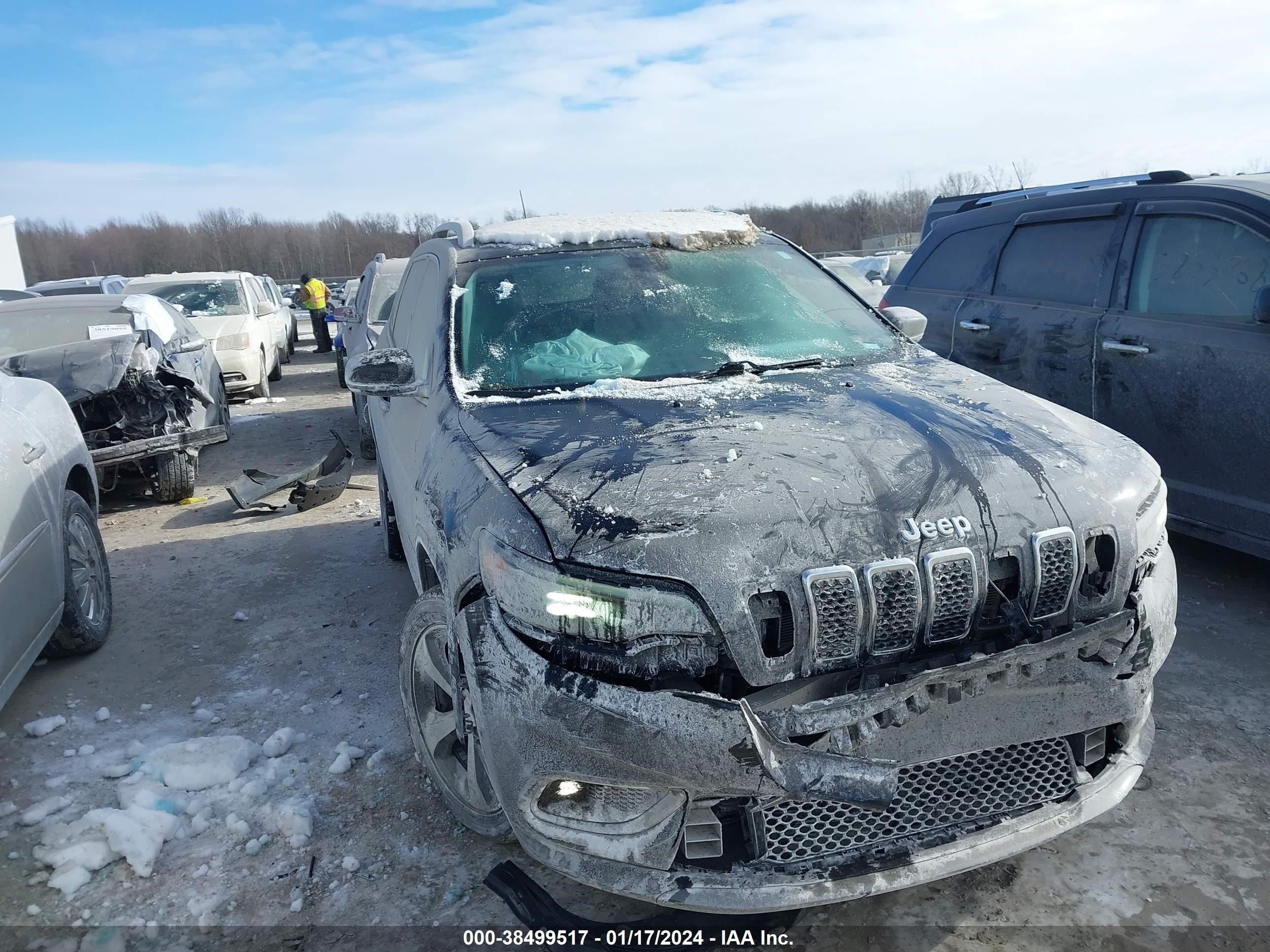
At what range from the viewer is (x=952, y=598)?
2096mm

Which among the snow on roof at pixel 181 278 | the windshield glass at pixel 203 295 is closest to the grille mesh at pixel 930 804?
the windshield glass at pixel 203 295

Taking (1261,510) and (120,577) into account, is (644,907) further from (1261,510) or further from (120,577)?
(120,577)

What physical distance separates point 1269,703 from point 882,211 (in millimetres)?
56390

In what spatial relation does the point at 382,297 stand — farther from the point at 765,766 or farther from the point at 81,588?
the point at 765,766

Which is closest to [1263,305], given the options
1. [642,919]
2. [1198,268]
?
[1198,268]

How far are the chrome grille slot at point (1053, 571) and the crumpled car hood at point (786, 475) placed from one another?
0.03m

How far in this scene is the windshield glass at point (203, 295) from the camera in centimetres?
1252

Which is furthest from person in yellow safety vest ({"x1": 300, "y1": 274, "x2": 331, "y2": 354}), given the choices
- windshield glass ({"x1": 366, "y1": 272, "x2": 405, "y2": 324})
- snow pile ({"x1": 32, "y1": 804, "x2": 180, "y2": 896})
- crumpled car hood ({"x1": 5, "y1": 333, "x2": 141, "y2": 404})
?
snow pile ({"x1": 32, "y1": 804, "x2": 180, "y2": 896})

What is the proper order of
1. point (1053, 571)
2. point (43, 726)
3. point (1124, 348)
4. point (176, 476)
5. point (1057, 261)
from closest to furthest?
→ 1. point (1053, 571)
2. point (43, 726)
3. point (1124, 348)
4. point (1057, 261)
5. point (176, 476)

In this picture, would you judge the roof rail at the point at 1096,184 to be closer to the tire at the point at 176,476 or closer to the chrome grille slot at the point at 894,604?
the chrome grille slot at the point at 894,604

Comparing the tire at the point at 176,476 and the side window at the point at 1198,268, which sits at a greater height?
the side window at the point at 1198,268

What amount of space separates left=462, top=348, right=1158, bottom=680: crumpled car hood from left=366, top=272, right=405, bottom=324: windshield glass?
5.87m

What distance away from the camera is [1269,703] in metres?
3.33

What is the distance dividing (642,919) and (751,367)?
6.06ft
